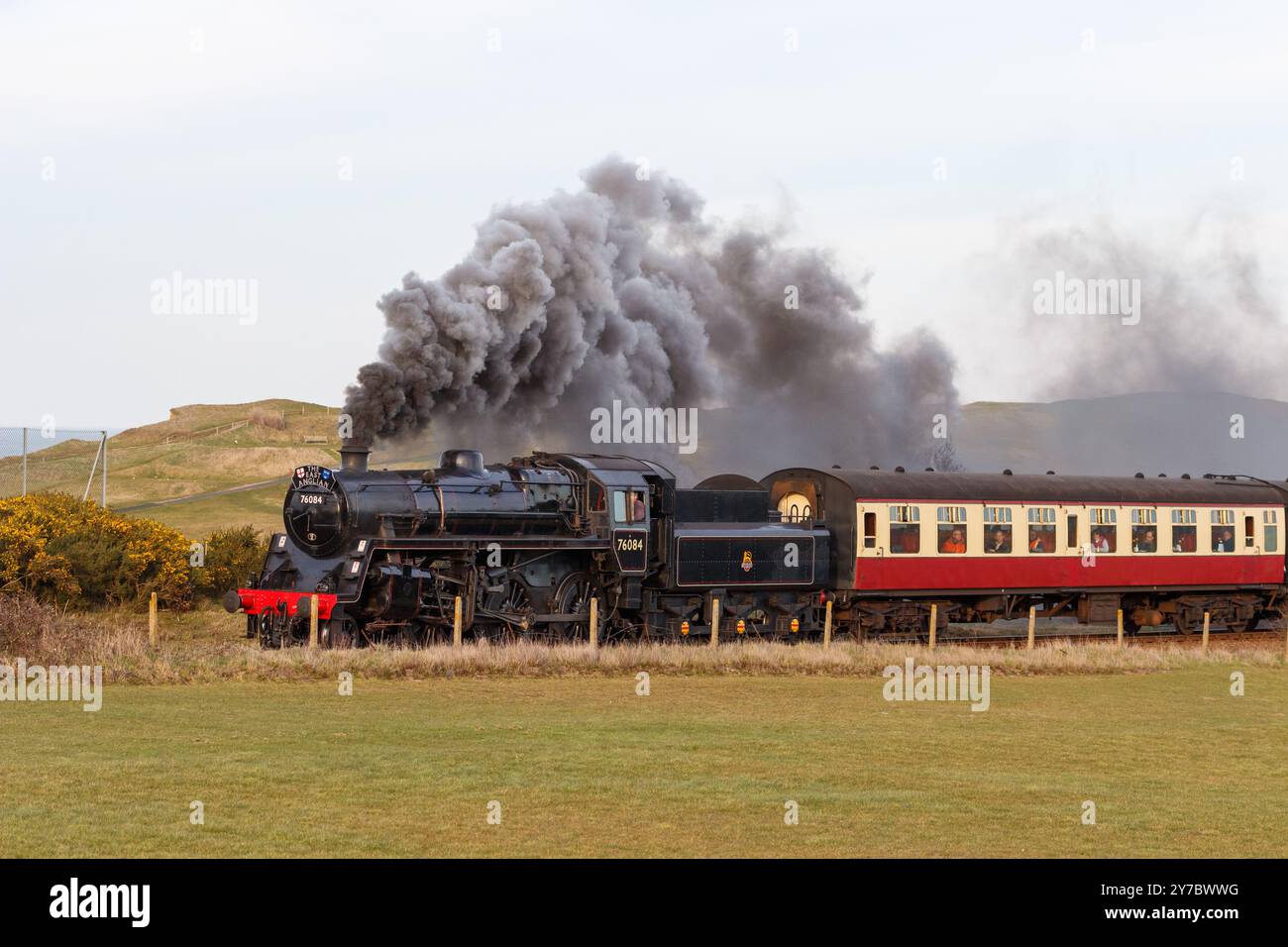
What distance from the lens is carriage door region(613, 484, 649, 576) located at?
27.8 metres

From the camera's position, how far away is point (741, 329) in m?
65.6

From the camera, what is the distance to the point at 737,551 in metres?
29.5

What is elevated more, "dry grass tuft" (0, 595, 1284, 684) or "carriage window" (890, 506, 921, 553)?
"carriage window" (890, 506, 921, 553)

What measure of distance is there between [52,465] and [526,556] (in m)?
71.0

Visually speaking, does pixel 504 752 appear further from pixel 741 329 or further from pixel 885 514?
pixel 741 329

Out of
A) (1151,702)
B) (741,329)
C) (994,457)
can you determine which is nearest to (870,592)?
(1151,702)

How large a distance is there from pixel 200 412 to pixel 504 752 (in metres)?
139

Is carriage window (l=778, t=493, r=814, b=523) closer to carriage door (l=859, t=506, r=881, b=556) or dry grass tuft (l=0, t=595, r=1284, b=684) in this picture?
carriage door (l=859, t=506, r=881, b=556)

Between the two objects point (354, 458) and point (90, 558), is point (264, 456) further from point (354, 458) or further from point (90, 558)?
point (354, 458)

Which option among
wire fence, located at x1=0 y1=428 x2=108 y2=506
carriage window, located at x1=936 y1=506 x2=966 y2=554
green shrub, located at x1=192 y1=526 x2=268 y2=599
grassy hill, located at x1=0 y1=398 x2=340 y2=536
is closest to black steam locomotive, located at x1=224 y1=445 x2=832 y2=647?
carriage window, located at x1=936 y1=506 x2=966 y2=554

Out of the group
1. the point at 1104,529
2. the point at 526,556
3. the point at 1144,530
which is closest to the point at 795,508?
the point at 1104,529

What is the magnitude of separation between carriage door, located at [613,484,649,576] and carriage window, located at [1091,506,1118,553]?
11.7m

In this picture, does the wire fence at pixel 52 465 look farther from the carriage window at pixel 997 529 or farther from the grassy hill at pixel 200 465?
the carriage window at pixel 997 529
